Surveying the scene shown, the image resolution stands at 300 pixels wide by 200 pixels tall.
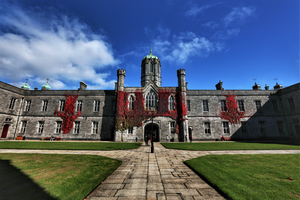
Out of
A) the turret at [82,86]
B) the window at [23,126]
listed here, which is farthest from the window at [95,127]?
the window at [23,126]

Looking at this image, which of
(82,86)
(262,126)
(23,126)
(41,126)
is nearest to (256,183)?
(262,126)

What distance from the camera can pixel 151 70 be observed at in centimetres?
3322

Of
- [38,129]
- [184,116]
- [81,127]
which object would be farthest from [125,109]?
[38,129]

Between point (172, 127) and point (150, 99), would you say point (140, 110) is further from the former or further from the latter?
point (172, 127)

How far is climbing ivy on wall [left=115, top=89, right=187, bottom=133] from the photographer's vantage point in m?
22.4

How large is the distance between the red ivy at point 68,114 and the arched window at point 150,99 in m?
13.5

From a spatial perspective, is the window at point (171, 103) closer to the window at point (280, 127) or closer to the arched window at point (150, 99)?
the arched window at point (150, 99)

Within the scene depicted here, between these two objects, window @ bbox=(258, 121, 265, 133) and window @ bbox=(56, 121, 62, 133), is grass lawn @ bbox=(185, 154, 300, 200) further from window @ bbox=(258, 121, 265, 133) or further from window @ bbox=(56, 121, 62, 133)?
window @ bbox=(56, 121, 62, 133)

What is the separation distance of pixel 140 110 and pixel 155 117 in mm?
3008

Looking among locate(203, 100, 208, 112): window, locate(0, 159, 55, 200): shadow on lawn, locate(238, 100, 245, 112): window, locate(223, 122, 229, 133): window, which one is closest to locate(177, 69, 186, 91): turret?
locate(203, 100, 208, 112): window

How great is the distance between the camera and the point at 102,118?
24.1 m

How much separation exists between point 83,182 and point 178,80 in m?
22.6

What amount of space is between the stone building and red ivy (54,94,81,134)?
77 centimetres

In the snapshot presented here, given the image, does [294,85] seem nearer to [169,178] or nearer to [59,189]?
Answer: [169,178]
